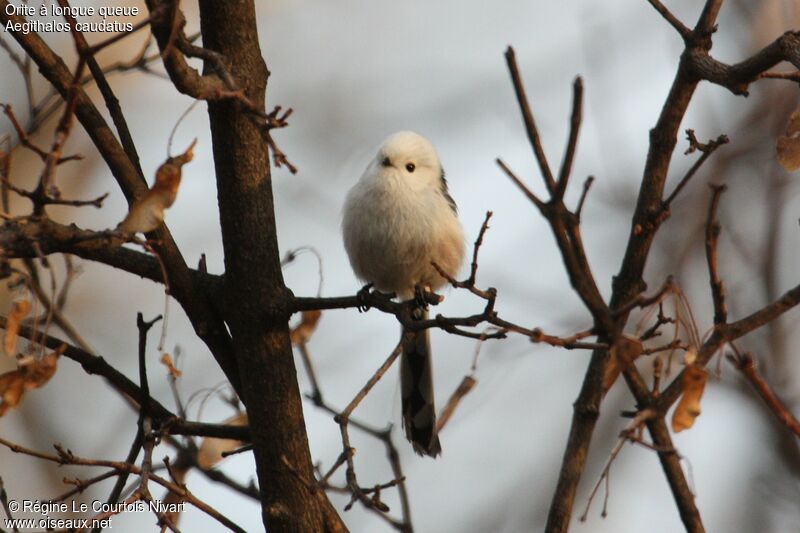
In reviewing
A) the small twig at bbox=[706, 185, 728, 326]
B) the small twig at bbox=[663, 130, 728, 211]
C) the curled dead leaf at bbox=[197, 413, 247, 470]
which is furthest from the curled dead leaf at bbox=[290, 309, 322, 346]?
the small twig at bbox=[706, 185, 728, 326]

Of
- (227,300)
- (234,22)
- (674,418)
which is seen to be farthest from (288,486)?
(234,22)

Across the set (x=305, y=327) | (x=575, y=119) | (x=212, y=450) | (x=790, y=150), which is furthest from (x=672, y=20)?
(x=212, y=450)

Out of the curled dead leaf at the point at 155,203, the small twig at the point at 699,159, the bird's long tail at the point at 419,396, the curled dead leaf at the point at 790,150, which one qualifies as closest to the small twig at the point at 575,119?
the small twig at the point at 699,159

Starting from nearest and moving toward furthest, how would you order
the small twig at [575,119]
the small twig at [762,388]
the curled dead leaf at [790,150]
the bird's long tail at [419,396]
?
the small twig at [575,119] < the small twig at [762,388] < the curled dead leaf at [790,150] < the bird's long tail at [419,396]

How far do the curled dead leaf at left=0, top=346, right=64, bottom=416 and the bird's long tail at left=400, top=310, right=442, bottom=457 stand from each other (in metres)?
1.55

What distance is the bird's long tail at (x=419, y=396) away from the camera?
3393 millimetres

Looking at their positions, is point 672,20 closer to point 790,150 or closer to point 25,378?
point 790,150

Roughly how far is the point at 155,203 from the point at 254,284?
0.61 metres

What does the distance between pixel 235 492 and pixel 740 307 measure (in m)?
3.51

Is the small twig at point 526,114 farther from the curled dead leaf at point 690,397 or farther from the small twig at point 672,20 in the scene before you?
the small twig at point 672,20

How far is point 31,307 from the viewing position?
6.42 ft

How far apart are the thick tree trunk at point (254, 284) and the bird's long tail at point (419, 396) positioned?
930 mm

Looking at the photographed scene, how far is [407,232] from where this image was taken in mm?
3469

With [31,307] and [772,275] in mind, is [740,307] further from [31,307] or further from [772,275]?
[31,307]
